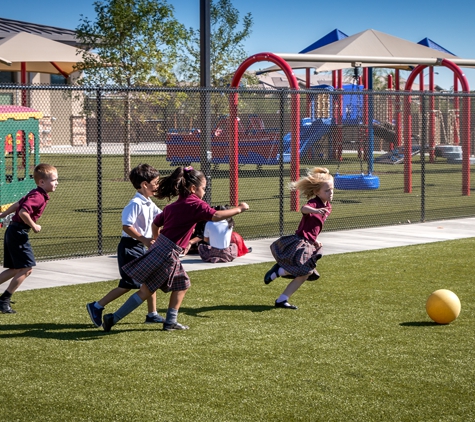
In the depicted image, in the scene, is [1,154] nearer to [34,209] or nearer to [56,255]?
[56,255]

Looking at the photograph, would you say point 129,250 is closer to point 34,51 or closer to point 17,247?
point 17,247

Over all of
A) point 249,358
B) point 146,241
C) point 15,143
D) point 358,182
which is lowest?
point 249,358

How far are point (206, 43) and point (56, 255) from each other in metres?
3.70

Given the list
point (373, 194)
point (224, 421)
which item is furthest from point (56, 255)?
point (373, 194)

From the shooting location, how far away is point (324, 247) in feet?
36.0

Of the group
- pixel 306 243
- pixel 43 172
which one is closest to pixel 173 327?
pixel 306 243

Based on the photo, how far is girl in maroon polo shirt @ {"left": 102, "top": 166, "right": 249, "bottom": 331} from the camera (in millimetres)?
6273

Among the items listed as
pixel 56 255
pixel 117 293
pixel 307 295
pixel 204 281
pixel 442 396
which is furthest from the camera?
pixel 56 255

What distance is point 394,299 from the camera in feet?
25.1

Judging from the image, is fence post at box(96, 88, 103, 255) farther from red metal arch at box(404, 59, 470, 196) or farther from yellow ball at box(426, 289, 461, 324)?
red metal arch at box(404, 59, 470, 196)

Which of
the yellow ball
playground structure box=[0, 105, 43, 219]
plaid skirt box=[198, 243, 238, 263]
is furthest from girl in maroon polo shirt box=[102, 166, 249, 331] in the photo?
playground structure box=[0, 105, 43, 219]

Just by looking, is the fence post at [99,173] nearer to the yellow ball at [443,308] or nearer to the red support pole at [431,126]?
the yellow ball at [443,308]

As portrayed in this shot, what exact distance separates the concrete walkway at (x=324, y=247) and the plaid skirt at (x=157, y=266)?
235 centimetres

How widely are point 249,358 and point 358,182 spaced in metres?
13.6
